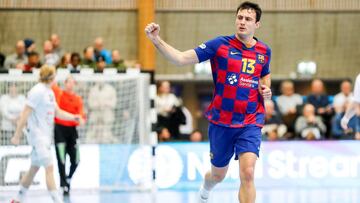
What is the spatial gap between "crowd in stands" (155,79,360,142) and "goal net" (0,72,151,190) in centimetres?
97

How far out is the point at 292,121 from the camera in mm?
15617

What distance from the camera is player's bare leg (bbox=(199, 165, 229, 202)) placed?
8500 mm

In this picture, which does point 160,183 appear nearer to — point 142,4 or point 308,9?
point 142,4

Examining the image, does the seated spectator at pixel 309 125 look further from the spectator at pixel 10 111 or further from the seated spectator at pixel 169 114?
the spectator at pixel 10 111

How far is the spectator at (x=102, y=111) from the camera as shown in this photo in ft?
47.0

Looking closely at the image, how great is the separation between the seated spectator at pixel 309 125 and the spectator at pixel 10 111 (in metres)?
5.11

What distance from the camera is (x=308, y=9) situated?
20297 millimetres

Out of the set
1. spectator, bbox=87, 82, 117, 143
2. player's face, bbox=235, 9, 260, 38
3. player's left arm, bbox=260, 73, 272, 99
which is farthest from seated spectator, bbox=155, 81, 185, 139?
player's face, bbox=235, 9, 260, 38

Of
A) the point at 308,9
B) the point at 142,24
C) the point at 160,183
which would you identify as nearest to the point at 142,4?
→ the point at 142,24

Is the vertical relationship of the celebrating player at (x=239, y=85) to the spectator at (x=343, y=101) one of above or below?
above

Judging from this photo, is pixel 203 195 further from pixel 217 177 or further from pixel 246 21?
pixel 246 21

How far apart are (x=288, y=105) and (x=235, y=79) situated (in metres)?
8.12

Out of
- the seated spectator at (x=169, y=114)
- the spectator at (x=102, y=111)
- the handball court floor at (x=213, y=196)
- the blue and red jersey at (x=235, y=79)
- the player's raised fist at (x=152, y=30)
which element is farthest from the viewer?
the seated spectator at (x=169, y=114)

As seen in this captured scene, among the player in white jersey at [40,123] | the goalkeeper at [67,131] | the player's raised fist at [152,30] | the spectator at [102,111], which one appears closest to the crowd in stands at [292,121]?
the spectator at [102,111]
